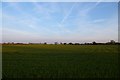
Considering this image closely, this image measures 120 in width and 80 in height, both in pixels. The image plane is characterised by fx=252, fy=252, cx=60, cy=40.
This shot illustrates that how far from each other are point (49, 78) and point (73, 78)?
1173mm

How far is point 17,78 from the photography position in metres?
12.1

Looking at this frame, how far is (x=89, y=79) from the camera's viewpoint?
478 inches

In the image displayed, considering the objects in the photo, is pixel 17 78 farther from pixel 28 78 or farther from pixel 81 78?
pixel 81 78

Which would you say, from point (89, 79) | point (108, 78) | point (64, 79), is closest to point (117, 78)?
point (108, 78)

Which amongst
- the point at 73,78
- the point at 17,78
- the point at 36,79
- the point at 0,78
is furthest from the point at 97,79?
the point at 0,78

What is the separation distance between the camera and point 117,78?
12.7 metres

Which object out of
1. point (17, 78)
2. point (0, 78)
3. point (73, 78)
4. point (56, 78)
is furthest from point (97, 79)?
point (0, 78)

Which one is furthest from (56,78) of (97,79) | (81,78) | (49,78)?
(97,79)

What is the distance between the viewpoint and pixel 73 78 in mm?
12281

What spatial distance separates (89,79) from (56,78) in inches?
62.8

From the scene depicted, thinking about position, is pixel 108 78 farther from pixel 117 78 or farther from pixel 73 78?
pixel 73 78

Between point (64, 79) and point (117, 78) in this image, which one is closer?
point (64, 79)

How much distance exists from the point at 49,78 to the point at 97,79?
2324 mm

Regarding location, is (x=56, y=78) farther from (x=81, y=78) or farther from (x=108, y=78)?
(x=108, y=78)
